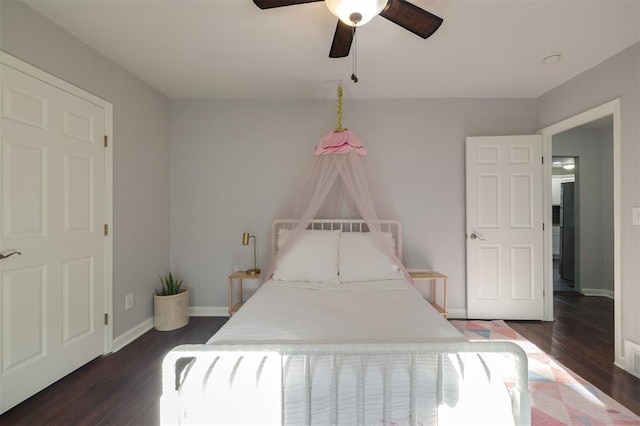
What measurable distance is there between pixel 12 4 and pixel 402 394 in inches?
123

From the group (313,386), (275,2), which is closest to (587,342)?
(313,386)

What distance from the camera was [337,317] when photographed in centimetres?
165

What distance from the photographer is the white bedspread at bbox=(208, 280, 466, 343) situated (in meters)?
1.38

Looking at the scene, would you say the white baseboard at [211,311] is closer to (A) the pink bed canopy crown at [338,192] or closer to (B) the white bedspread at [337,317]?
(A) the pink bed canopy crown at [338,192]

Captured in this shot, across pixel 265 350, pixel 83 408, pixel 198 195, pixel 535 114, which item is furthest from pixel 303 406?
pixel 535 114

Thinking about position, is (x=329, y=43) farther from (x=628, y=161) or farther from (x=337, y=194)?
(x=628, y=161)

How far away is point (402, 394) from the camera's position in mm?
1105

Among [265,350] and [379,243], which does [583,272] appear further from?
[265,350]

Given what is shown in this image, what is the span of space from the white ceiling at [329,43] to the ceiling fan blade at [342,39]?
22cm

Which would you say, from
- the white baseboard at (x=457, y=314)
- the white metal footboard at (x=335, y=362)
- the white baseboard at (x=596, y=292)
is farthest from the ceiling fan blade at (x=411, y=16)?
the white baseboard at (x=596, y=292)

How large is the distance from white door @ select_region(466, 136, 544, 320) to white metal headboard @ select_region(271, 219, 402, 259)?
82 cm

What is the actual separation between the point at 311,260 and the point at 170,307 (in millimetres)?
1595

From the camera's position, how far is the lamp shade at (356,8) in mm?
1266

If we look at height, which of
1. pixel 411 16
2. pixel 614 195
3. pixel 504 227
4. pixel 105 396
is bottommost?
pixel 105 396
